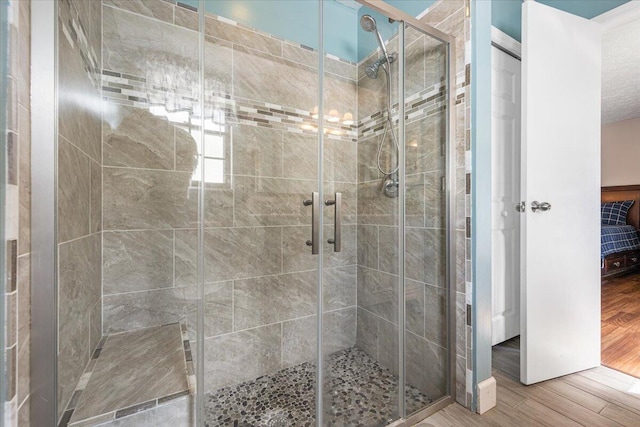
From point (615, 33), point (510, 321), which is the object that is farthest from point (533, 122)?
point (615, 33)

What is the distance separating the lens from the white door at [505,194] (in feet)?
6.32

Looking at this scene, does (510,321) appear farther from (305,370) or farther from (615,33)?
(615,33)

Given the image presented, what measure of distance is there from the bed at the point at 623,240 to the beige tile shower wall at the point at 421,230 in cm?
340

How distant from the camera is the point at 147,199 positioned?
1430 mm

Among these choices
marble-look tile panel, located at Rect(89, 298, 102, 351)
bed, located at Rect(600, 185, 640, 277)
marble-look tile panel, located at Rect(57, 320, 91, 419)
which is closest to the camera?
marble-look tile panel, located at Rect(57, 320, 91, 419)

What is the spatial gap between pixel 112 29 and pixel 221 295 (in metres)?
1.46

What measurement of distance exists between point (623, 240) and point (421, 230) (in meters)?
4.41

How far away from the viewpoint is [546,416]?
1.29m

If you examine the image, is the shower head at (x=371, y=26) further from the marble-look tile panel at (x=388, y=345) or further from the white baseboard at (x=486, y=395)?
the white baseboard at (x=486, y=395)

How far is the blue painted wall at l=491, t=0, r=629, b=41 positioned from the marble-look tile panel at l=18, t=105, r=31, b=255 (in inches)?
93.9

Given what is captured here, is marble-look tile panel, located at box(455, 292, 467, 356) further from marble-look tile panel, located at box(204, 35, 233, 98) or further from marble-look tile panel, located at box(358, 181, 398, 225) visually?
marble-look tile panel, located at box(204, 35, 233, 98)

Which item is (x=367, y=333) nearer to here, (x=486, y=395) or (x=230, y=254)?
(x=486, y=395)

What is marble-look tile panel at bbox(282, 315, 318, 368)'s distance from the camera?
4.99ft

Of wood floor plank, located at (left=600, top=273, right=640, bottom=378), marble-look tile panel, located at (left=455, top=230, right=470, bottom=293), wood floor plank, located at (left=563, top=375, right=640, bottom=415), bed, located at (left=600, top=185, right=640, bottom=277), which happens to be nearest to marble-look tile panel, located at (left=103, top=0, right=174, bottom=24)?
marble-look tile panel, located at (left=455, top=230, right=470, bottom=293)
